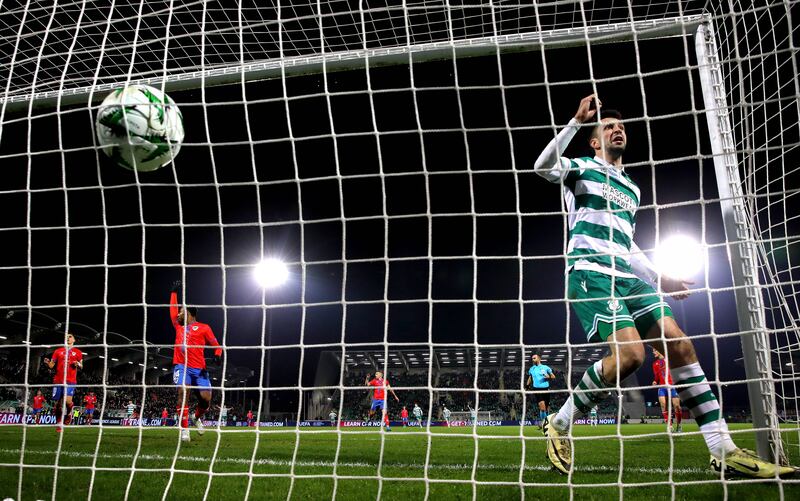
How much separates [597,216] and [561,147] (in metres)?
0.49

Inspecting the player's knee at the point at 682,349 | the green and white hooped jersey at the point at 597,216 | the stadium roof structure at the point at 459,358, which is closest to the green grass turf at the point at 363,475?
the player's knee at the point at 682,349

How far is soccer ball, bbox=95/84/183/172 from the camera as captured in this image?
3344mm

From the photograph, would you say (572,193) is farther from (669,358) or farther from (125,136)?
(125,136)

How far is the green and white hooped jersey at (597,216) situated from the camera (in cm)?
335

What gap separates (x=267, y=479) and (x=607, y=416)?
28043 millimetres

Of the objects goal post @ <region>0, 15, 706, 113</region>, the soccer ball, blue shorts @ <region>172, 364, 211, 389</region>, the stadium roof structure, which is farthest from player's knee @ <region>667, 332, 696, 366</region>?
the stadium roof structure

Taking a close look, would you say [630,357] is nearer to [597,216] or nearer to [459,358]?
[597,216]

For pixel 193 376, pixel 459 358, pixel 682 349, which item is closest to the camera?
pixel 682 349

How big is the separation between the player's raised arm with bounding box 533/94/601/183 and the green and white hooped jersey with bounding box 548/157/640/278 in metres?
0.04

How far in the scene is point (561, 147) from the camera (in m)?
3.27

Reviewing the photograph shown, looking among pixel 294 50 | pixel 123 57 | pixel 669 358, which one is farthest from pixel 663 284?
pixel 123 57

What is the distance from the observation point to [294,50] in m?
4.83

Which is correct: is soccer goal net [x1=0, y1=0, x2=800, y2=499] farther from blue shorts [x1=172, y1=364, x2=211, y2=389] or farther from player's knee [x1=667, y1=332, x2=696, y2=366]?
player's knee [x1=667, y1=332, x2=696, y2=366]

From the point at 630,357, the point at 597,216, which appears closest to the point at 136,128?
the point at 597,216
